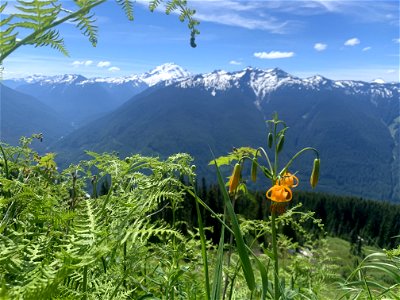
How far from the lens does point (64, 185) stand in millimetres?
2137

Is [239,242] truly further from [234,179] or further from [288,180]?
[234,179]

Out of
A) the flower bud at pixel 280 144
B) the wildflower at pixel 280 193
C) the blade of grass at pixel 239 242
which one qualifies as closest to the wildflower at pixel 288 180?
the wildflower at pixel 280 193

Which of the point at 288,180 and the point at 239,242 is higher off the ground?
the point at 239,242

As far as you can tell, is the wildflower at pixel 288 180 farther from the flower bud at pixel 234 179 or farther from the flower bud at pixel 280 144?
the flower bud at pixel 234 179

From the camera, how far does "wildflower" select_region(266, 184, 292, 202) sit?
2.52 metres

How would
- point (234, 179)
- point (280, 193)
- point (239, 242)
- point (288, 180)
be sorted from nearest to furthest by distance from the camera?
point (239, 242)
point (280, 193)
point (288, 180)
point (234, 179)

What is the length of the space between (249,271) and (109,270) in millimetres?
487

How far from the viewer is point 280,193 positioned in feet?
8.37

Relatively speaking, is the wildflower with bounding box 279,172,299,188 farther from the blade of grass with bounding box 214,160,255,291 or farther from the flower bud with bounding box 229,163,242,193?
the blade of grass with bounding box 214,160,255,291

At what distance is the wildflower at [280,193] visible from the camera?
252 cm

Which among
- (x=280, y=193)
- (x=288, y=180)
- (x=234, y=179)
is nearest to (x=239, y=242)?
(x=280, y=193)

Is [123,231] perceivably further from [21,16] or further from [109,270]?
[21,16]

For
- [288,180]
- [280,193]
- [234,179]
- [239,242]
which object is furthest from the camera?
[234,179]

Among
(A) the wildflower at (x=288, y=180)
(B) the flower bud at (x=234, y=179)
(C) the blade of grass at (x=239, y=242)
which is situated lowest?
(B) the flower bud at (x=234, y=179)
